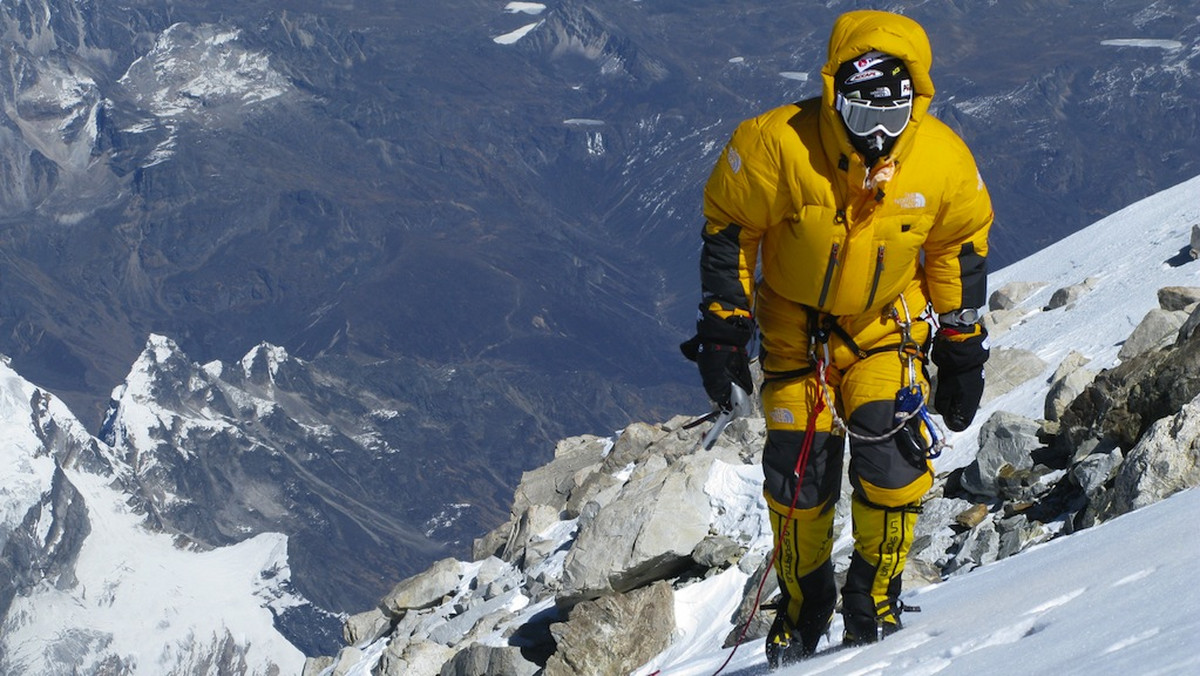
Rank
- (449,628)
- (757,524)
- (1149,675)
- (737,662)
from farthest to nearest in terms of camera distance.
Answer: (449,628) → (757,524) → (737,662) → (1149,675)

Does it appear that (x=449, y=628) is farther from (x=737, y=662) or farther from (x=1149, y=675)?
(x=1149, y=675)

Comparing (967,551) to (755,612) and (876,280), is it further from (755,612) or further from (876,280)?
(876,280)

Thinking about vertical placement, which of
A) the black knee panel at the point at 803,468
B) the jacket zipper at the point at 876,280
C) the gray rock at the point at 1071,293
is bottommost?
the gray rock at the point at 1071,293

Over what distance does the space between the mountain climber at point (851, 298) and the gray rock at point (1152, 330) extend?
936cm

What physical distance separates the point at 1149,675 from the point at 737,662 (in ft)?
22.4

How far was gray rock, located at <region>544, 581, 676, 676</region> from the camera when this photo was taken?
16.3 meters

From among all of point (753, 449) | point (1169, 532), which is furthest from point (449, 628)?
point (1169, 532)

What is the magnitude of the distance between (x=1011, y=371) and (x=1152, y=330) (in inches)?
175

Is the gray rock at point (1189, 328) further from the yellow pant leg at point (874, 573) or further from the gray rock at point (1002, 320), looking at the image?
the gray rock at point (1002, 320)

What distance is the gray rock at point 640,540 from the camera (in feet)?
62.6

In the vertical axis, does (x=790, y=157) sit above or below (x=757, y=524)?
above

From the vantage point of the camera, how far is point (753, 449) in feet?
82.4

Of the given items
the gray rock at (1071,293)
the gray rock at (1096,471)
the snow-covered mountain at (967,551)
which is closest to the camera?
the snow-covered mountain at (967,551)

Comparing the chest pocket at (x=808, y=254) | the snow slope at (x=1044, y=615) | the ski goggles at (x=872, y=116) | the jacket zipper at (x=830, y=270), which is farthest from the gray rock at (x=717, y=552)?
the ski goggles at (x=872, y=116)
